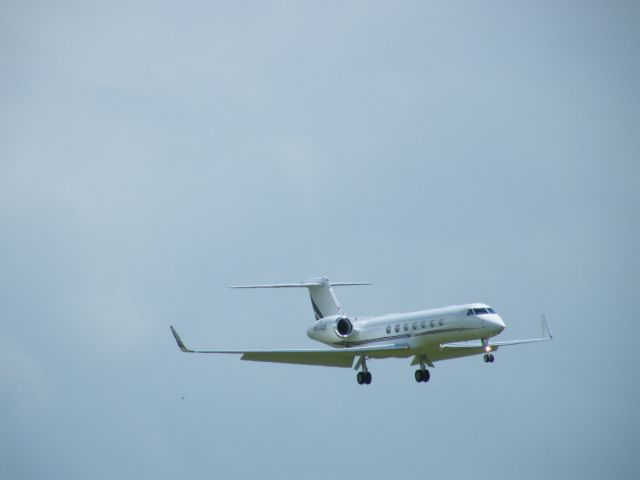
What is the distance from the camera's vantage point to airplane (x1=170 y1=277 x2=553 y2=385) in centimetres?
5356

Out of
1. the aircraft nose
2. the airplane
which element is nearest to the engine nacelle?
the airplane

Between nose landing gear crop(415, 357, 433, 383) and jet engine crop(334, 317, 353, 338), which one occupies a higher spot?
jet engine crop(334, 317, 353, 338)

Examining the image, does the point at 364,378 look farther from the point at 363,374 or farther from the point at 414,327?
the point at 414,327

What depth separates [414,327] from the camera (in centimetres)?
5544

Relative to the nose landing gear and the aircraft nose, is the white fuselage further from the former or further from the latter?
the nose landing gear

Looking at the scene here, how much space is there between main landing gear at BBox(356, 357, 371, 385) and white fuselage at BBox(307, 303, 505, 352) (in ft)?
2.35

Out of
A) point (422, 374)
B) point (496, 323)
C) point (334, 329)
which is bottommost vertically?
point (496, 323)

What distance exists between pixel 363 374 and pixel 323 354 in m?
1.97

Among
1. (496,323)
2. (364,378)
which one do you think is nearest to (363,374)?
(364,378)

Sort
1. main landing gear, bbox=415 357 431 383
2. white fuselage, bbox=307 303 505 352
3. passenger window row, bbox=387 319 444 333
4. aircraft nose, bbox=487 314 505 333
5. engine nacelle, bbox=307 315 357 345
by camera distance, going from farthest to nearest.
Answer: engine nacelle, bbox=307 315 357 345 < main landing gear, bbox=415 357 431 383 < passenger window row, bbox=387 319 444 333 < white fuselage, bbox=307 303 505 352 < aircraft nose, bbox=487 314 505 333

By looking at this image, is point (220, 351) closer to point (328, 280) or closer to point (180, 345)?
point (180, 345)

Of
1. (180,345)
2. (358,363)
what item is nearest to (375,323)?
(358,363)

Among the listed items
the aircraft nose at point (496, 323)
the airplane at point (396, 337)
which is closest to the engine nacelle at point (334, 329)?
the airplane at point (396, 337)

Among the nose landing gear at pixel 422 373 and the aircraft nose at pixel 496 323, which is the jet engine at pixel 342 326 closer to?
the nose landing gear at pixel 422 373
